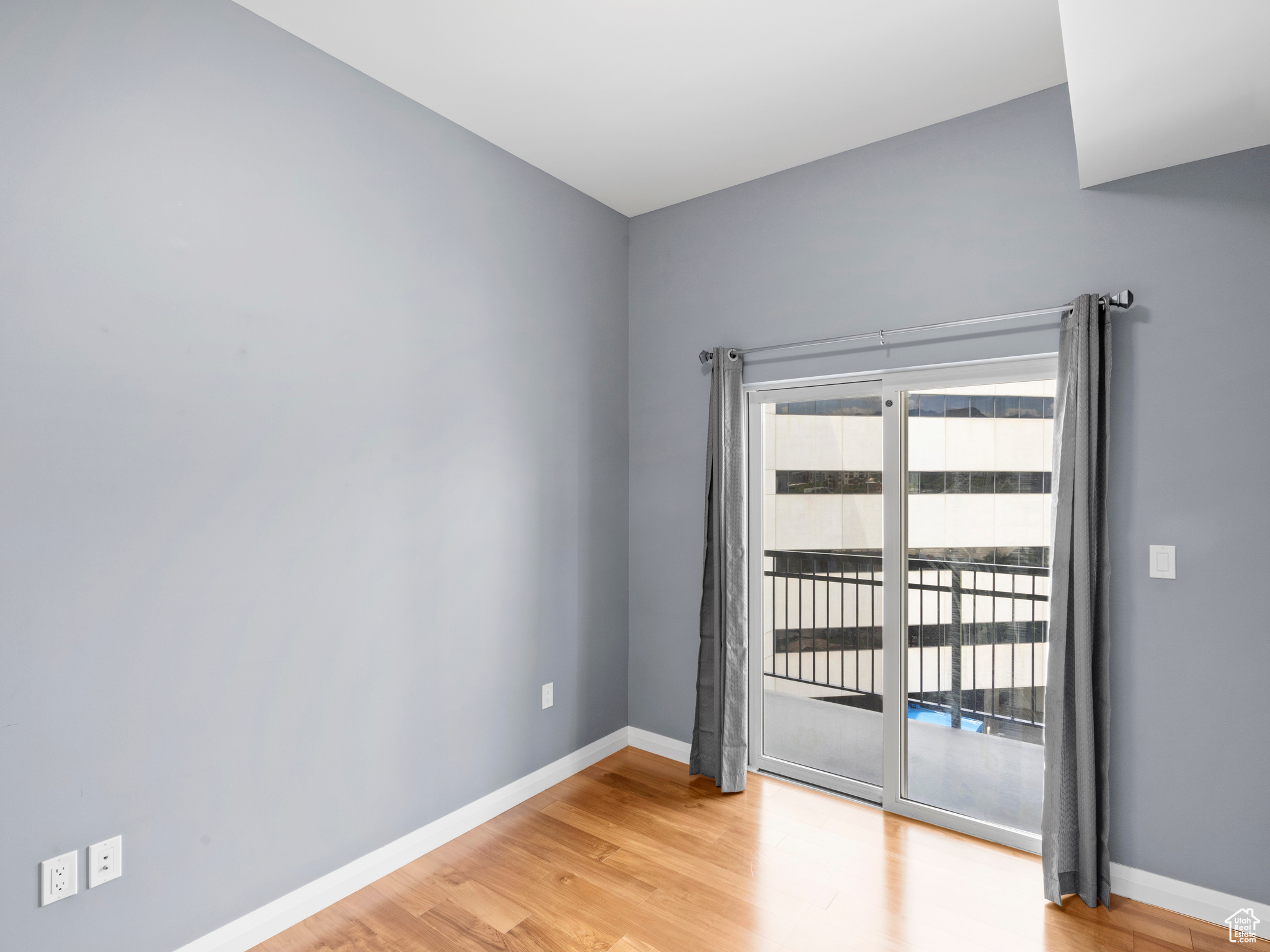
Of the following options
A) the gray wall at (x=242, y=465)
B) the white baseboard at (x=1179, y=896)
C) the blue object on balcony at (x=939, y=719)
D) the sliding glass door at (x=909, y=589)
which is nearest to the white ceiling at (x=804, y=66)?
the gray wall at (x=242, y=465)

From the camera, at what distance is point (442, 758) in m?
2.60

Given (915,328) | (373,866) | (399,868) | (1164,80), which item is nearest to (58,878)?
(373,866)

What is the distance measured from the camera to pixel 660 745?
11.2 ft

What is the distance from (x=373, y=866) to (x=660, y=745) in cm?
150

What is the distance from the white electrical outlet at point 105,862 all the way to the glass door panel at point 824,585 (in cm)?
245

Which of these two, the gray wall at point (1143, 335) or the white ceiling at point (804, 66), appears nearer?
the white ceiling at point (804, 66)

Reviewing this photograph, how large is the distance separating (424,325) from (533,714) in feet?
5.76

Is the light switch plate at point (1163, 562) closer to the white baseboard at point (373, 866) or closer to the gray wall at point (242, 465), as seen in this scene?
the gray wall at point (242, 465)

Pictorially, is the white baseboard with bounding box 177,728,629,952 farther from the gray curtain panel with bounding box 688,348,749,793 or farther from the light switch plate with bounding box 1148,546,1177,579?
the light switch plate with bounding box 1148,546,1177,579

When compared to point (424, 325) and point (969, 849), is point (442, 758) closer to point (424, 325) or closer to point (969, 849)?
point (424, 325)

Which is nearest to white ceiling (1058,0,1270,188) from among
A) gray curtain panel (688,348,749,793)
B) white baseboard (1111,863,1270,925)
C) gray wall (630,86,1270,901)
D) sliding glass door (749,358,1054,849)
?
gray wall (630,86,1270,901)

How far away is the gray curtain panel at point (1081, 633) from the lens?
2.18m

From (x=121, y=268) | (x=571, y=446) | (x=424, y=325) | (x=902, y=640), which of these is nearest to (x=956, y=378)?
(x=902, y=640)

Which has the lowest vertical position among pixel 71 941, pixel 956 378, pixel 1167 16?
pixel 71 941
